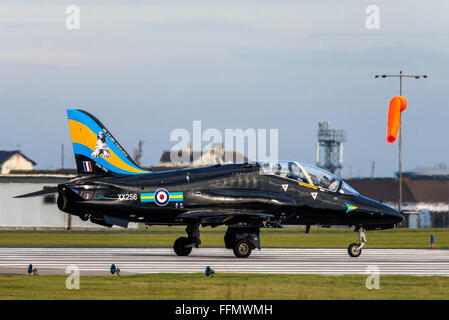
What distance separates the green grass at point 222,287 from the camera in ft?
62.3

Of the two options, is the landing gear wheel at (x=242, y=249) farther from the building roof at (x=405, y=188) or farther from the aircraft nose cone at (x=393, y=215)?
the building roof at (x=405, y=188)

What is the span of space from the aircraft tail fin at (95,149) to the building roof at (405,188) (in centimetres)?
8212

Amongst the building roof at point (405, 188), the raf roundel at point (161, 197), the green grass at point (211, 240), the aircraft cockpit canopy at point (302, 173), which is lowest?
the green grass at point (211, 240)

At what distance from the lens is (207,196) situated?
32.0 m

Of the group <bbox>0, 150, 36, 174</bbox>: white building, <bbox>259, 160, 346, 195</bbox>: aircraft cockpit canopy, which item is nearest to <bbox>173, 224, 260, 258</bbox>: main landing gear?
<bbox>259, 160, 346, 195</bbox>: aircraft cockpit canopy

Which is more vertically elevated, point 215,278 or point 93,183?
point 93,183

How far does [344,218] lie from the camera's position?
3294cm

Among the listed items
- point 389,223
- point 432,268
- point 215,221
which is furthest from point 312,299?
point 389,223

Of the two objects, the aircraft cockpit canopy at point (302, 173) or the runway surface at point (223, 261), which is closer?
the runway surface at point (223, 261)

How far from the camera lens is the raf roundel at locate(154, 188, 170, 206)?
31.3m

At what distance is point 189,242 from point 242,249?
2360 millimetres

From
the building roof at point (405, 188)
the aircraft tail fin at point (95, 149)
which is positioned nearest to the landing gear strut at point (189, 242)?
the aircraft tail fin at point (95, 149)
